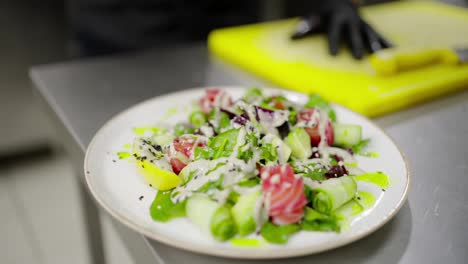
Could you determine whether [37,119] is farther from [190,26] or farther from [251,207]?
[251,207]

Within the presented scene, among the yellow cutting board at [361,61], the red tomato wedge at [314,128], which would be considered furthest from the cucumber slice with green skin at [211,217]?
the yellow cutting board at [361,61]

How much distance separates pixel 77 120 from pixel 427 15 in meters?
1.13

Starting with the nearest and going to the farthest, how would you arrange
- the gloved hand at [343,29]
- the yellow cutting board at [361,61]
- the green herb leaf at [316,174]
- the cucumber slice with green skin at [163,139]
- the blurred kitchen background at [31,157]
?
the green herb leaf at [316,174], the cucumber slice with green skin at [163,139], the yellow cutting board at [361,61], the gloved hand at [343,29], the blurred kitchen background at [31,157]

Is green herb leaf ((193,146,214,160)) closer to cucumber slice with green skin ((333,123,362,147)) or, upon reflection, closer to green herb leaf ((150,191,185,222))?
green herb leaf ((150,191,185,222))

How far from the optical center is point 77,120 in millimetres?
1025

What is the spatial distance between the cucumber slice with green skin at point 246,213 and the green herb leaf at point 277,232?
0.02 meters

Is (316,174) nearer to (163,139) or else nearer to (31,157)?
(163,139)

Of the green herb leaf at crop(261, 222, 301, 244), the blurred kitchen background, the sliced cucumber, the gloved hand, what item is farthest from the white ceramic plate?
the blurred kitchen background

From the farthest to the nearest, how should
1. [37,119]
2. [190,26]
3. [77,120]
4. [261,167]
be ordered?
[37,119] < [190,26] < [77,120] < [261,167]

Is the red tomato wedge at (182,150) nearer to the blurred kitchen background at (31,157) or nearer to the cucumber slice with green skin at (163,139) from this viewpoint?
the cucumber slice with green skin at (163,139)

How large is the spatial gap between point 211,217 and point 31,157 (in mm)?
1830

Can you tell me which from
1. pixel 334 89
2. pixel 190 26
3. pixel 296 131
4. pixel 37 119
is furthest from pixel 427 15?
pixel 37 119

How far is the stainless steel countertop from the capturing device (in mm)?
643

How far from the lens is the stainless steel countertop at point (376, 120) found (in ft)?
2.11
